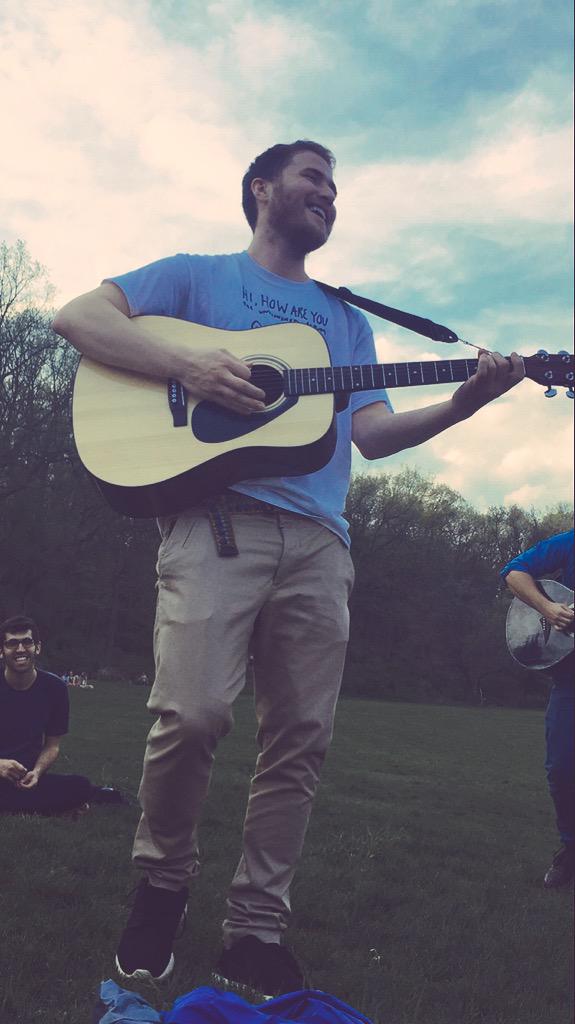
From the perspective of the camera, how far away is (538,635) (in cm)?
542

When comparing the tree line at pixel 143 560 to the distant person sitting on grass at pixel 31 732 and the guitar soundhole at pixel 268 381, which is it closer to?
the distant person sitting on grass at pixel 31 732

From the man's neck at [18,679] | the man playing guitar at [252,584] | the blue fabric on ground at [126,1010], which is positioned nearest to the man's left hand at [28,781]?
the man's neck at [18,679]

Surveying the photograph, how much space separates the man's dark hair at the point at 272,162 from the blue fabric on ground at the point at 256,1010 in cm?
275

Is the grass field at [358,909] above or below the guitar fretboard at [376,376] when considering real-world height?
below

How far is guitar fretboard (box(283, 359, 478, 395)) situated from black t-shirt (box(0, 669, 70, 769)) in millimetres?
4020

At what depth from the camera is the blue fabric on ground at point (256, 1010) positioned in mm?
1919

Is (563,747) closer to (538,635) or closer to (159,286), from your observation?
(538,635)

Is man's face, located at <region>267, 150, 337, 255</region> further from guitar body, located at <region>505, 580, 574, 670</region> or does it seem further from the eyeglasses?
the eyeglasses

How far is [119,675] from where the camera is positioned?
36.8 m

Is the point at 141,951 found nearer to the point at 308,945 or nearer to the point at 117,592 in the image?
the point at 308,945

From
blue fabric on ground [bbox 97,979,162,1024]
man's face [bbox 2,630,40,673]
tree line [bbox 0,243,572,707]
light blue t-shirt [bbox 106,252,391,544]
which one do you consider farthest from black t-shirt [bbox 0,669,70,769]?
tree line [bbox 0,243,572,707]

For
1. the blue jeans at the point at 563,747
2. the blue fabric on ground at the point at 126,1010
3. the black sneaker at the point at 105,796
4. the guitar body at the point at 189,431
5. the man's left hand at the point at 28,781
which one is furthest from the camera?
the black sneaker at the point at 105,796

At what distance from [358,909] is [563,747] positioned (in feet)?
5.78

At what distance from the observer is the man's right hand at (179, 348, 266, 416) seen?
2867 millimetres
